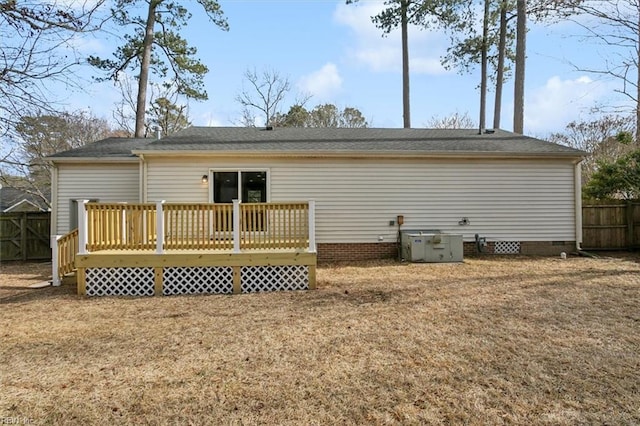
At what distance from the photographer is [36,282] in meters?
7.84

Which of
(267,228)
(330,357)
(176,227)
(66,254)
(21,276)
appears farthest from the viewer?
(21,276)

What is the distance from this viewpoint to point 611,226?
11312 millimetres

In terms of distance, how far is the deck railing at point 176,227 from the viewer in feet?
21.2

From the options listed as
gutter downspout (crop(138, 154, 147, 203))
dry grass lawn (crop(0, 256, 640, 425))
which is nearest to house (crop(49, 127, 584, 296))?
gutter downspout (crop(138, 154, 147, 203))

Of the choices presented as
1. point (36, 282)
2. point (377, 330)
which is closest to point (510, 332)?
point (377, 330)

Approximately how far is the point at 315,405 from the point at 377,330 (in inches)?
72.1

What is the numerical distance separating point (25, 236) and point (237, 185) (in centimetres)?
769

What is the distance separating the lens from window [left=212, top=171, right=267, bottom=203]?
9570 mm

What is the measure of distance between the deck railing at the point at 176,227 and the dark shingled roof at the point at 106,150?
4.58 m

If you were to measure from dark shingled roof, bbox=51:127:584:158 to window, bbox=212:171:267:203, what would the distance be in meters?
0.70

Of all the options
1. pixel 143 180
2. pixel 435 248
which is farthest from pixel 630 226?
pixel 143 180

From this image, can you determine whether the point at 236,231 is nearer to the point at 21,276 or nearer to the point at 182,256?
the point at 182,256

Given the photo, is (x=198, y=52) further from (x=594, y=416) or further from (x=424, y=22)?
(x=594, y=416)

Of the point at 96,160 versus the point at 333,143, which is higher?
the point at 333,143
